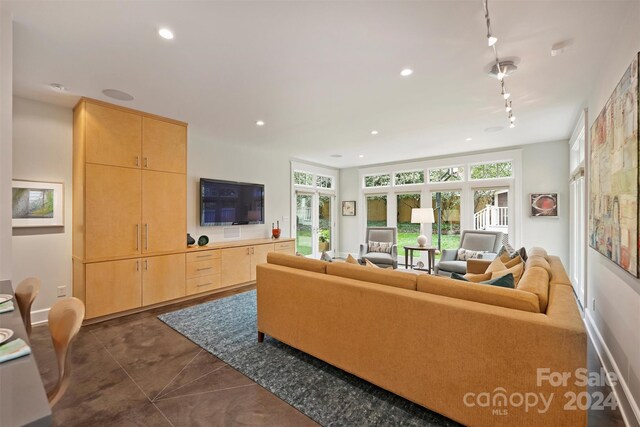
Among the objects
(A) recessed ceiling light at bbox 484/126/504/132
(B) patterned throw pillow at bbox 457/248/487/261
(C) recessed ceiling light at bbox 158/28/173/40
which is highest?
(C) recessed ceiling light at bbox 158/28/173/40

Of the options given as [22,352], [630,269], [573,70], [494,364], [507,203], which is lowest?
[494,364]

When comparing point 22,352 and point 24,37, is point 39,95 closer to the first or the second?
point 24,37

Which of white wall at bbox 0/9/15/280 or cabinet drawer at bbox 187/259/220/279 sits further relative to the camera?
cabinet drawer at bbox 187/259/220/279

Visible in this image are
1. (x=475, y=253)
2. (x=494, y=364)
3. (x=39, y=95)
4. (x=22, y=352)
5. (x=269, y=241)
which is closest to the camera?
(x=22, y=352)

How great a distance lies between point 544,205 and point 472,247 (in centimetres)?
154

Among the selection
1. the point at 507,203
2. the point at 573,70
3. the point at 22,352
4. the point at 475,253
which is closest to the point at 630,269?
the point at 573,70

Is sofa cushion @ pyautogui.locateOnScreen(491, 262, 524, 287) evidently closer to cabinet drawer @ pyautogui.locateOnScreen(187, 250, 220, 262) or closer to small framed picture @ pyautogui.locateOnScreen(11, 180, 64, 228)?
cabinet drawer @ pyautogui.locateOnScreen(187, 250, 220, 262)

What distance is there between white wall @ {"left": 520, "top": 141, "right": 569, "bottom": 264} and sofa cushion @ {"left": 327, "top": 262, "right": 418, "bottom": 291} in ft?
15.7

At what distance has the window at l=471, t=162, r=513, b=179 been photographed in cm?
577

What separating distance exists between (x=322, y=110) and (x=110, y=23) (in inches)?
89.3

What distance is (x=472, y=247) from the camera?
531cm

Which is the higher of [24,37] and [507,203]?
[24,37]

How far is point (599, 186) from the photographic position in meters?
2.55

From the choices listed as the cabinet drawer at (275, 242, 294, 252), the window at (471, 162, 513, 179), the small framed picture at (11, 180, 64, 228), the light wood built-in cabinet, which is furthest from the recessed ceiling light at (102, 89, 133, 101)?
the window at (471, 162, 513, 179)
